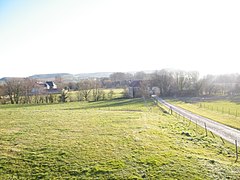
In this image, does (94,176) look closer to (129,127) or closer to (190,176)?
(190,176)

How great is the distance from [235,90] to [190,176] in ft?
289

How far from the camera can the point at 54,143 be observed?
51.1ft

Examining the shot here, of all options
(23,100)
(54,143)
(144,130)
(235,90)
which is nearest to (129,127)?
(144,130)

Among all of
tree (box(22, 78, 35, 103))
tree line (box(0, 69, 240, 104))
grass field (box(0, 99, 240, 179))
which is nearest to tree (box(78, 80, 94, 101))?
tree line (box(0, 69, 240, 104))

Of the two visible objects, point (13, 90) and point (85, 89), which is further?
point (85, 89)

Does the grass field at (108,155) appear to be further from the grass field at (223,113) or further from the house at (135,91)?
the house at (135,91)

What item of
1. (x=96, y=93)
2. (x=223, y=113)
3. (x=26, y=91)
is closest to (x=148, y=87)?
(x=96, y=93)

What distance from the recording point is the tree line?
6625cm

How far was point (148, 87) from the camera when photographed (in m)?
88.2

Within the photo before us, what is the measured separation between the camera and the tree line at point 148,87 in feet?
217

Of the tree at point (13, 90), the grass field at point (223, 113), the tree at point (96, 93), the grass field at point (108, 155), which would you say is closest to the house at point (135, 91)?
the tree at point (96, 93)

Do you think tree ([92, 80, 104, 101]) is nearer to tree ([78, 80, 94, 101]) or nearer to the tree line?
the tree line

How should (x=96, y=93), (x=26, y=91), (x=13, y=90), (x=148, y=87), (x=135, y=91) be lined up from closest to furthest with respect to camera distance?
(x=13, y=90) → (x=26, y=91) → (x=96, y=93) → (x=135, y=91) → (x=148, y=87)

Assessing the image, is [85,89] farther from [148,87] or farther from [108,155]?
[108,155]
